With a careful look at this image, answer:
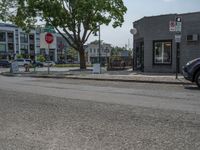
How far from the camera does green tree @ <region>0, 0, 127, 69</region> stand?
38.2 meters

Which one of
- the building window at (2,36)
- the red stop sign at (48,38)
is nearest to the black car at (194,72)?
the red stop sign at (48,38)

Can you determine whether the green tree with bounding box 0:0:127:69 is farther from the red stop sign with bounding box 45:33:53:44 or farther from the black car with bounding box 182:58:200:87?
the black car with bounding box 182:58:200:87

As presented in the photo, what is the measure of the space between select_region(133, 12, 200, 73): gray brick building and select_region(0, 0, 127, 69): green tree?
11.0 m

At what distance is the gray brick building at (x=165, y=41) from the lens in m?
24.5

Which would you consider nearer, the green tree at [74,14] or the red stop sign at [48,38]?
the red stop sign at [48,38]

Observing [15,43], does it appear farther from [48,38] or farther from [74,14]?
[48,38]

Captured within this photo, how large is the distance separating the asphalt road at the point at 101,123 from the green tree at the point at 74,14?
2706 centimetres

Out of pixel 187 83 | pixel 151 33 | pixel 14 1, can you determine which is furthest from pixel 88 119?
pixel 14 1

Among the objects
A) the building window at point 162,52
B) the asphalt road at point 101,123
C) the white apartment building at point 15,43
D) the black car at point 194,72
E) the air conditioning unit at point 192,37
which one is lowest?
the asphalt road at point 101,123

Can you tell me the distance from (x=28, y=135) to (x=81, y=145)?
50.5 inches

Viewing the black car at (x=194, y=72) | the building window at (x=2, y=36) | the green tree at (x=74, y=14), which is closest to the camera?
the black car at (x=194, y=72)

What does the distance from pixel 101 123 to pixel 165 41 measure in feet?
62.9

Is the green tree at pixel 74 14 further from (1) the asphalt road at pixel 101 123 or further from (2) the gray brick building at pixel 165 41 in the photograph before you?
(1) the asphalt road at pixel 101 123

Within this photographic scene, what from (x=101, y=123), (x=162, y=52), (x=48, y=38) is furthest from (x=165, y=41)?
(x=101, y=123)
